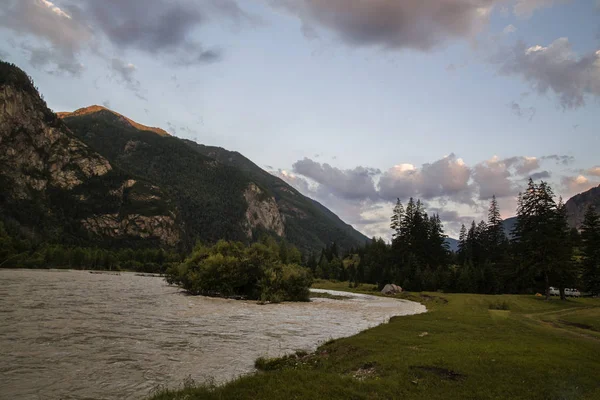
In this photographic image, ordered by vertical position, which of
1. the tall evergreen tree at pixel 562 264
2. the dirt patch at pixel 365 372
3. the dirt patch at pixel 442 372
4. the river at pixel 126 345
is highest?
the tall evergreen tree at pixel 562 264

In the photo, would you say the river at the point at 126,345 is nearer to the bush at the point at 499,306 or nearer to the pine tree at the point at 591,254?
the bush at the point at 499,306

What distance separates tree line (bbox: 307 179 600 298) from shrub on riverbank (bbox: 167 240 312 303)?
39.8 m

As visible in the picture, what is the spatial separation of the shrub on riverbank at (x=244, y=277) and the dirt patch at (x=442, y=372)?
51.0 meters

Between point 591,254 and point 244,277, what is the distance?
69.0 m

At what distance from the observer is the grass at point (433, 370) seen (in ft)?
42.5

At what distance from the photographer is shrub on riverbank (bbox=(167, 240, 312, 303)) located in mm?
68625

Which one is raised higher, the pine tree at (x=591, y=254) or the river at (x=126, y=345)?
the pine tree at (x=591, y=254)

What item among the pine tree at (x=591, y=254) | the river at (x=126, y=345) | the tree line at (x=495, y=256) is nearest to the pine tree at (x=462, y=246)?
the tree line at (x=495, y=256)

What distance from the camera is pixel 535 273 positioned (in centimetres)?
6053

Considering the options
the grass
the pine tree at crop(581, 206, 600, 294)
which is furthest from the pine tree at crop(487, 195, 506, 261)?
the grass

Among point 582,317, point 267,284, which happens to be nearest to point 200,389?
point 582,317

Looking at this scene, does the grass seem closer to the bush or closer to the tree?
the bush

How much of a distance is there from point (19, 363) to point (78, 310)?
21.2 m

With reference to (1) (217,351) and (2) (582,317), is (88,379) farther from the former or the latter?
(2) (582,317)
